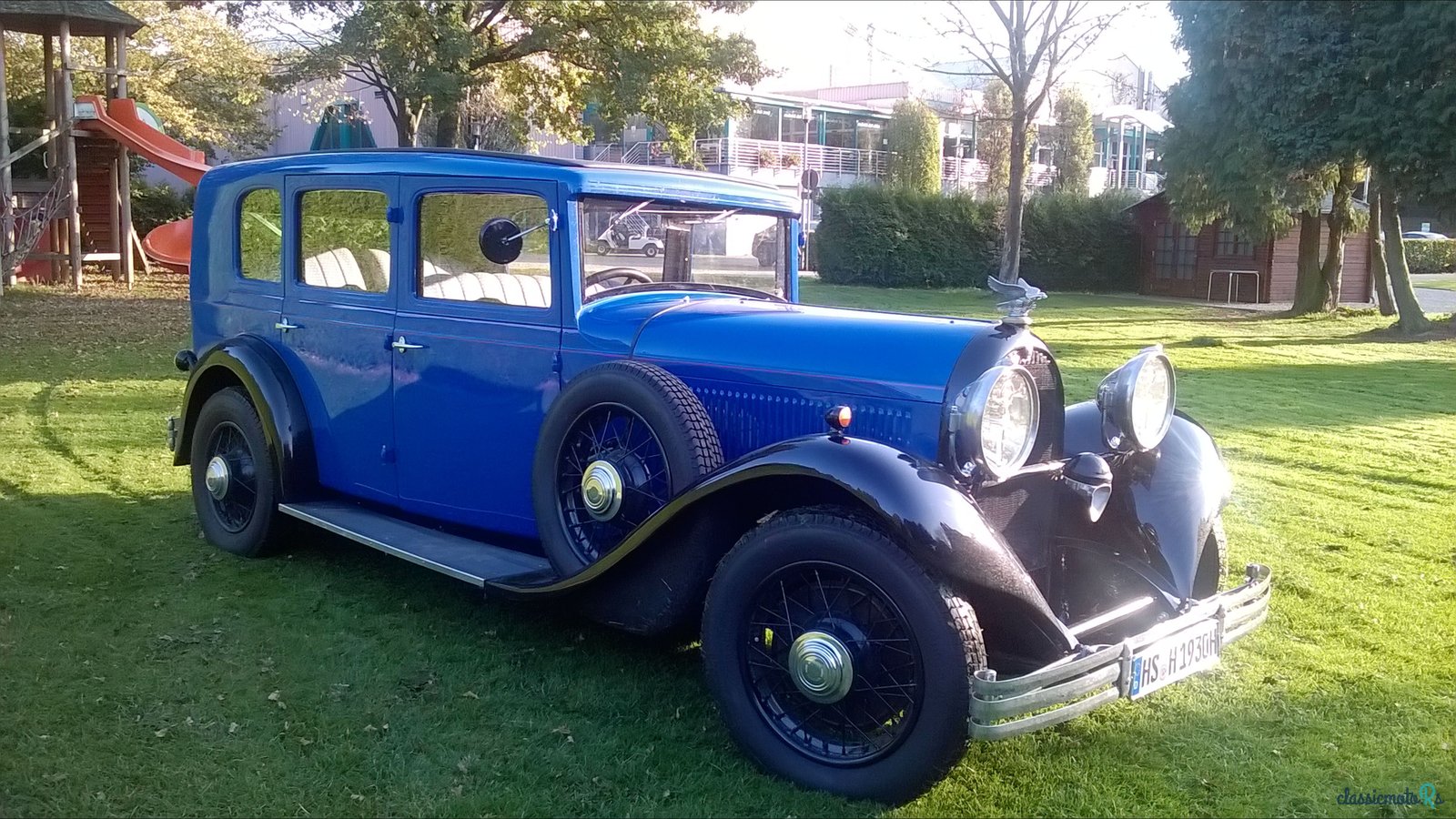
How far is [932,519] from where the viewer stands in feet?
10.5

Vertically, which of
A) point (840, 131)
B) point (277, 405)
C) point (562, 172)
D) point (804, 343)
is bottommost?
point (277, 405)

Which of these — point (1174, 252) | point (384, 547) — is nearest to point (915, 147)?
point (1174, 252)

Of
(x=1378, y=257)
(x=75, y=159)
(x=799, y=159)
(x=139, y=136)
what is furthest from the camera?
(x=799, y=159)

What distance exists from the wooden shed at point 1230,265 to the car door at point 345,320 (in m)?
25.8

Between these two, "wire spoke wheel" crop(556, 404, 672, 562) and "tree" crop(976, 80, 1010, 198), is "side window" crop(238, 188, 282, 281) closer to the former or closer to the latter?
"wire spoke wheel" crop(556, 404, 672, 562)

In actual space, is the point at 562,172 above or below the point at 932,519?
above

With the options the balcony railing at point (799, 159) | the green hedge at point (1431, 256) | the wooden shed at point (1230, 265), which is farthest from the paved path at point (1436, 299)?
the balcony railing at point (799, 159)

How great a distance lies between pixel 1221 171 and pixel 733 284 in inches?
725

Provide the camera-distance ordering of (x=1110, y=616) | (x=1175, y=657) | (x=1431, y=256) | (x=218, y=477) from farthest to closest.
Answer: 1. (x=1431, y=256)
2. (x=218, y=477)
3. (x=1110, y=616)
4. (x=1175, y=657)

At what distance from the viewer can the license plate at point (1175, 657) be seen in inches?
130

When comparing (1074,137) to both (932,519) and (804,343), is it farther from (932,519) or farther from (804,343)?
(932,519)

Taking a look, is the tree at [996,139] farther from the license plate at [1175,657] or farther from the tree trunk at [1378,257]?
the license plate at [1175,657]

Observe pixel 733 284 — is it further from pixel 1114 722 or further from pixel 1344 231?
pixel 1344 231

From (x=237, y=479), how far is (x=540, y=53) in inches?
610
